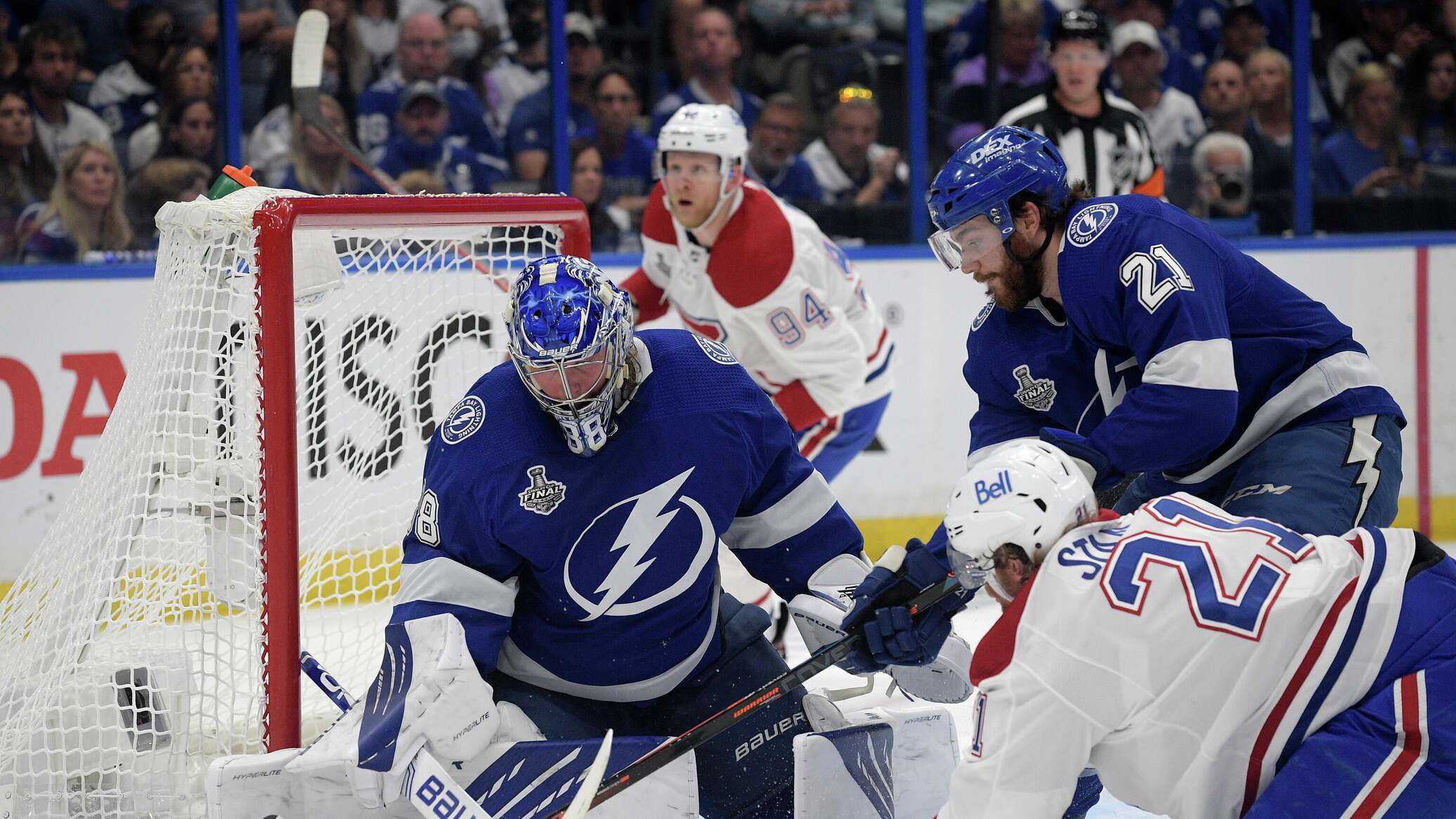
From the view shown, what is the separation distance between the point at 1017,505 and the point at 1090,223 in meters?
0.78

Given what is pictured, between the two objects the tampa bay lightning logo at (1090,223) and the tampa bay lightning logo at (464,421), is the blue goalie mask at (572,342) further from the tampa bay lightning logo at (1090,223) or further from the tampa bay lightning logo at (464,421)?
the tampa bay lightning logo at (1090,223)

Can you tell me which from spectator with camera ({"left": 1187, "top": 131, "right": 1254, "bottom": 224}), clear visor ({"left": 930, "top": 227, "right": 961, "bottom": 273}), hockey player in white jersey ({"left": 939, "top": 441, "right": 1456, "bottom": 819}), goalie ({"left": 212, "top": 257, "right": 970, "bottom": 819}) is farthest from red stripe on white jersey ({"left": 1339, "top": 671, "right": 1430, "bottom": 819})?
spectator with camera ({"left": 1187, "top": 131, "right": 1254, "bottom": 224})

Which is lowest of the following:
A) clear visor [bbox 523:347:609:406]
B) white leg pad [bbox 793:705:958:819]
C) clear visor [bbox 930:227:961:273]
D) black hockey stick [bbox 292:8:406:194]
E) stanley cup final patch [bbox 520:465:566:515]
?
white leg pad [bbox 793:705:958:819]

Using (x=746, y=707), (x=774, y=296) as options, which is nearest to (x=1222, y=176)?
(x=774, y=296)

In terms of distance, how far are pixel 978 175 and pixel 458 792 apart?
118 cm

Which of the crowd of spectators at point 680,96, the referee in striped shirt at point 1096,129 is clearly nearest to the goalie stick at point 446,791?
the crowd of spectators at point 680,96

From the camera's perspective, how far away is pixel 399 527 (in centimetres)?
326

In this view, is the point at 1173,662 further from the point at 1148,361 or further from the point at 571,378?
the point at 571,378

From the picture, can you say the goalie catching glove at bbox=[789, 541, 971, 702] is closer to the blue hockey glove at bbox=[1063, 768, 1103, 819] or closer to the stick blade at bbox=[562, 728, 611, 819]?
the blue hockey glove at bbox=[1063, 768, 1103, 819]

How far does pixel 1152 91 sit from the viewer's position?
547cm

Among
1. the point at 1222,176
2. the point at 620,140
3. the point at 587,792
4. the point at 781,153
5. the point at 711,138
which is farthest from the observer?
the point at 1222,176

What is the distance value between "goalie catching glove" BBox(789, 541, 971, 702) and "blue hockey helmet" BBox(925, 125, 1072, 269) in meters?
0.54

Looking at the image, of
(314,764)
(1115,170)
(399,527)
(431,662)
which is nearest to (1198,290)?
(431,662)

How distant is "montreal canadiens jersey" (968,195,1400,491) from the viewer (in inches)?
91.7
